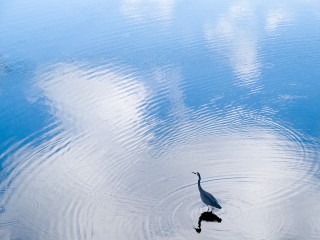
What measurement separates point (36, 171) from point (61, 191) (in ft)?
6.15

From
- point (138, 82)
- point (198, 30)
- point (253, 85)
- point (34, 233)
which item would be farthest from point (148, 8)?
point (34, 233)

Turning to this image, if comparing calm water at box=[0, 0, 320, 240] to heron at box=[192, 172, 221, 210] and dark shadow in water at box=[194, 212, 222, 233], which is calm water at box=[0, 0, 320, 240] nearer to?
dark shadow in water at box=[194, 212, 222, 233]

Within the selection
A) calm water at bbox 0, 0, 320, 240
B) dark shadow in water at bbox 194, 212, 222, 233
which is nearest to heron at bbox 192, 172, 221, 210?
dark shadow in water at bbox 194, 212, 222, 233

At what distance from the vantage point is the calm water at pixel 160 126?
14430 millimetres

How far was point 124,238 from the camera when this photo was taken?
541 inches

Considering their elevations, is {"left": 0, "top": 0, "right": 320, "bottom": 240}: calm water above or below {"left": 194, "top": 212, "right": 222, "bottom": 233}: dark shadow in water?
above

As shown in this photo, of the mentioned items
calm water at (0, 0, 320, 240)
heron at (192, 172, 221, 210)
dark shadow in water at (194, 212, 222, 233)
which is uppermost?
calm water at (0, 0, 320, 240)

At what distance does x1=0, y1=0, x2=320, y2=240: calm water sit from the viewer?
14430 millimetres

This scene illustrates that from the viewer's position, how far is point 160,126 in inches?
779

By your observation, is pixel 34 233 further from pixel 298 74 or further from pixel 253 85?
pixel 298 74

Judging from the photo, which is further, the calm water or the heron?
the calm water

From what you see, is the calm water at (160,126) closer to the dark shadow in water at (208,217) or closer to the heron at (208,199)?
the dark shadow in water at (208,217)

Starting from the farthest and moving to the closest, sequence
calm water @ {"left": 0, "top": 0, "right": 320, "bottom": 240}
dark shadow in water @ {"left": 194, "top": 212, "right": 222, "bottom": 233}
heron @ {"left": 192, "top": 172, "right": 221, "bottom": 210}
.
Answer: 1. calm water @ {"left": 0, "top": 0, "right": 320, "bottom": 240}
2. dark shadow in water @ {"left": 194, "top": 212, "right": 222, "bottom": 233}
3. heron @ {"left": 192, "top": 172, "right": 221, "bottom": 210}

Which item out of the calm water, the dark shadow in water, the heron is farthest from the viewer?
the calm water
